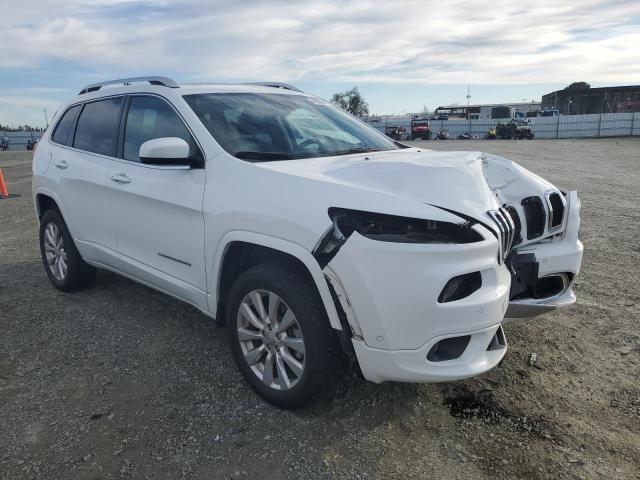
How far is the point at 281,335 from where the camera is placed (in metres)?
3.01

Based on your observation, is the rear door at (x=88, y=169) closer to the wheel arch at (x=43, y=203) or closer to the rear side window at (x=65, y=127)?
the rear side window at (x=65, y=127)

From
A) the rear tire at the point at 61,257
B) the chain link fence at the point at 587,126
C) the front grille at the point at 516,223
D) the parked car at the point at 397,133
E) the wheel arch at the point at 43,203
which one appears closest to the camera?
the front grille at the point at 516,223

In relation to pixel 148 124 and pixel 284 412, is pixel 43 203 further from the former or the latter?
pixel 284 412

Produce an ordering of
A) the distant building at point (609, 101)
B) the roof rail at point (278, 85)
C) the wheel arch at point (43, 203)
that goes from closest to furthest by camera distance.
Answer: the roof rail at point (278, 85)
the wheel arch at point (43, 203)
the distant building at point (609, 101)

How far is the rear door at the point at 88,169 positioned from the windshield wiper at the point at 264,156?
4.89 feet

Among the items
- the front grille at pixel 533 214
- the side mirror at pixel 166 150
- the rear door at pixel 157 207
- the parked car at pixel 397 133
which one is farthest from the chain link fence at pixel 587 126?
→ the side mirror at pixel 166 150

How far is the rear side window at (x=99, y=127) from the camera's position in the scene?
14.4 ft

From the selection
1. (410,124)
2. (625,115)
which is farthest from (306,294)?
(410,124)

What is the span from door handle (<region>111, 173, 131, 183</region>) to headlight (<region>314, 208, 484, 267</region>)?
199 centimetres

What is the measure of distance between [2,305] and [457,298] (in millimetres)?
4250

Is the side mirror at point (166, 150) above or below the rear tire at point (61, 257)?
above

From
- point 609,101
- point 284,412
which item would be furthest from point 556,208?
point 609,101

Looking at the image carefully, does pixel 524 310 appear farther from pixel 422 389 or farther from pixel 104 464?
pixel 104 464

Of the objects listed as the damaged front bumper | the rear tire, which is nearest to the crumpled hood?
the damaged front bumper
